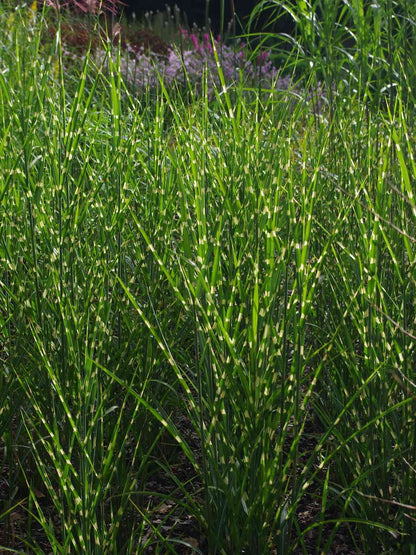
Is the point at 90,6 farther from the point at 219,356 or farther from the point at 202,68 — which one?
the point at 202,68

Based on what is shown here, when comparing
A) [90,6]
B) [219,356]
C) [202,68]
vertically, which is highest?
[90,6]

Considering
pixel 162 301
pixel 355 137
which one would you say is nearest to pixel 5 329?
pixel 162 301

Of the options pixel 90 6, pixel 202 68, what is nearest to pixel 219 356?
pixel 90 6

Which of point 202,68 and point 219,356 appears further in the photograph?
point 202,68

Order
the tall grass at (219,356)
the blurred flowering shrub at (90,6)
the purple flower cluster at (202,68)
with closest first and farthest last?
1. the tall grass at (219,356)
2. the blurred flowering shrub at (90,6)
3. the purple flower cluster at (202,68)

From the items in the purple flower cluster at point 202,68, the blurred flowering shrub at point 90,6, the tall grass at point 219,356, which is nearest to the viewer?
the tall grass at point 219,356

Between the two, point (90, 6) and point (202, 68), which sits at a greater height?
point (90, 6)

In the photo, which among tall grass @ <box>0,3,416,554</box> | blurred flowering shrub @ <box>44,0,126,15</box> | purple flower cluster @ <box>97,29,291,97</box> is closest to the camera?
tall grass @ <box>0,3,416,554</box>

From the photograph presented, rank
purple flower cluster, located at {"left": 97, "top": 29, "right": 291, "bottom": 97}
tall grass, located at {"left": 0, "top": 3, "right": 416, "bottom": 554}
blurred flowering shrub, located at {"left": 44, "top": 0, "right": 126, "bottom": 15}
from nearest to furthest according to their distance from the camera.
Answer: tall grass, located at {"left": 0, "top": 3, "right": 416, "bottom": 554}, blurred flowering shrub, located at {"left": 44, "top": 0, "right": 126, "bottom": 15}, purple flower cluster, located at {"left": 97, "top": 29, "right": 291, "bottom": 97}

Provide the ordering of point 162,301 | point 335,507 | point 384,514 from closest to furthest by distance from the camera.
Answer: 1. point 384,514
2. point 335,507
3. point 162,301

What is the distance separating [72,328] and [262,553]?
69 centimetres

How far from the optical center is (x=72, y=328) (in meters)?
1.71

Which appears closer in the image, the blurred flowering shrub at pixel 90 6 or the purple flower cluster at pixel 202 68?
the blurred flowering shrub at pixel 90 6

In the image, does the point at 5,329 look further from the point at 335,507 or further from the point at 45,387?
the point at 335,507
